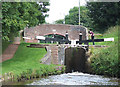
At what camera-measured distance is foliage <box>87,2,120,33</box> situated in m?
34.9

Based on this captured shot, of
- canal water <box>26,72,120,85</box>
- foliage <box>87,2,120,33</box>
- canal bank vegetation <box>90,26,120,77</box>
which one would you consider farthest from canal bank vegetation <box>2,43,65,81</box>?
foliage <box>87,2,120,33</box>

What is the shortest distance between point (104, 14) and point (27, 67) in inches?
829

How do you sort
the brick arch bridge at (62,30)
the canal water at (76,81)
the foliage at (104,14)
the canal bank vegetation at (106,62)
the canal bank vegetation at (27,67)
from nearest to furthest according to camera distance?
the canal water at (76,81) < the canal bank vegetation at (27,67) < the canal bank vegetation at (106,62) < the foliage at (104,14) < the brick arch bridge at (62,30)

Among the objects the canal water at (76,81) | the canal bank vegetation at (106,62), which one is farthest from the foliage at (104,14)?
the canal water at (76,81)

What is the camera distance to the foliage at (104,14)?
3491 cm

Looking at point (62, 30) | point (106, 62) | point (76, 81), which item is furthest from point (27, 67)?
point (62, 30)

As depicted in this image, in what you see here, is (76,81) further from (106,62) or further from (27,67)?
(27,67)

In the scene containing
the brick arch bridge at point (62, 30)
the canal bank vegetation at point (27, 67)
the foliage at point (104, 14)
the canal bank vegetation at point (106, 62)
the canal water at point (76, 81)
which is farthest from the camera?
the brick arch bridge at point (62, 30)

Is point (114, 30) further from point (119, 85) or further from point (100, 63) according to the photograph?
point (119, 85)

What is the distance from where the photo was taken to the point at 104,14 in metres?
36.8

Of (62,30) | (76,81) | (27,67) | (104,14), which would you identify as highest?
(104,14)

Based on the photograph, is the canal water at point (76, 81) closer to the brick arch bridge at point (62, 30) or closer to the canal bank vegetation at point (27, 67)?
the canal bank vegetation at point (27, 67)

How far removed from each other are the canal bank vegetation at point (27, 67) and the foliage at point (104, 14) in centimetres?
1412

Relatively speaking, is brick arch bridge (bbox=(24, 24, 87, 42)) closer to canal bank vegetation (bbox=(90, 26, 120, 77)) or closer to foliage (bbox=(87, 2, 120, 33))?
foliage (bbox=(87, 2, 120, 33))
